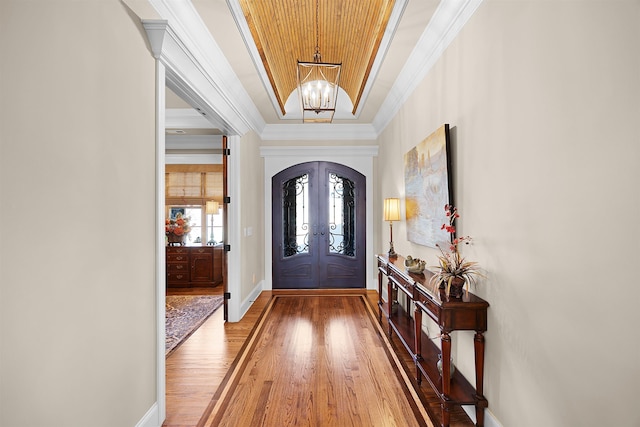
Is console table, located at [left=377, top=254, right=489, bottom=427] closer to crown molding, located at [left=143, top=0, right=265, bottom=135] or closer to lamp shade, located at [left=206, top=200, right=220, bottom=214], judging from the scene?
crown molding, located at [left=143, top=0, right=265, bottom=135]

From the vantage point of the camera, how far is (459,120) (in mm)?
2465

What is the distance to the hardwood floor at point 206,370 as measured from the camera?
2312 mm

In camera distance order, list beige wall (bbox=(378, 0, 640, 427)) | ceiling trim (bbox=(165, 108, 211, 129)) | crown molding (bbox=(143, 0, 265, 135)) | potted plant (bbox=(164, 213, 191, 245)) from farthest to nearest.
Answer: potted plant (bbox=(164, 213, 191, 245)), ceiling trim (bbox=(165, 108, 211, 129)), crown molding (bbox=(143, 0, 265, 135)), beige wall (bbox=(378, 0, 640, 427))

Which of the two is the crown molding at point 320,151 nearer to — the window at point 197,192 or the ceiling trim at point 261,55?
the ceiling trim at point 261,55

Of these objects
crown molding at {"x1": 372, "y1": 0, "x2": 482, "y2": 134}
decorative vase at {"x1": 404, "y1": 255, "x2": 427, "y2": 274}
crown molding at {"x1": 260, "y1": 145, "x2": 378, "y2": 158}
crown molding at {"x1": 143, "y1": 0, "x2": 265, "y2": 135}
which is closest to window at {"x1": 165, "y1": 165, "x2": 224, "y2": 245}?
crown molding at {"x1": 260, "y1": 145, "x2": 378, "y2": 158}

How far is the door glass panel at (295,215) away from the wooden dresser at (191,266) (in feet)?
4.95

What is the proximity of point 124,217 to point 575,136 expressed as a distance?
2.21 metres

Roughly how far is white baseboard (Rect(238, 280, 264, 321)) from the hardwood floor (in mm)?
104

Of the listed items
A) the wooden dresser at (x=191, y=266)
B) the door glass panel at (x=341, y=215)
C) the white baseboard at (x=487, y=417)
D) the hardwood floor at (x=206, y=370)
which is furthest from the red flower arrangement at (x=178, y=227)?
the white baseboard at (x=487, y=417)

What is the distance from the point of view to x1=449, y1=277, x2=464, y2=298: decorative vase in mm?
2102

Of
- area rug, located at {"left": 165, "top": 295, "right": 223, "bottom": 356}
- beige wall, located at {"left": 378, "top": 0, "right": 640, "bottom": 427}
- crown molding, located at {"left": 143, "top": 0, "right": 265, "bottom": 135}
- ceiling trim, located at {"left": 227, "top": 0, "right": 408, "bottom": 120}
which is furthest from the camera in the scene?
area rug, located at {"left": 165, "top": 295, "right": 223, "bottom": 356}

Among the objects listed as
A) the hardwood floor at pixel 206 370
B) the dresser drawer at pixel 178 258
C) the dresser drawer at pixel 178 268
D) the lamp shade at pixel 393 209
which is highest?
the lamp shade at pixel 393 209

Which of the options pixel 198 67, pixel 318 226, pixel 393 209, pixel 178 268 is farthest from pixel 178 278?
pixel 198 67

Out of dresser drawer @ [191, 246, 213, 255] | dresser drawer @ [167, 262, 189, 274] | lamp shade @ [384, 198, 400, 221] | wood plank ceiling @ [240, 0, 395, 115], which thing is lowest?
dresser drawer @ [167, 262, 189, 274]
